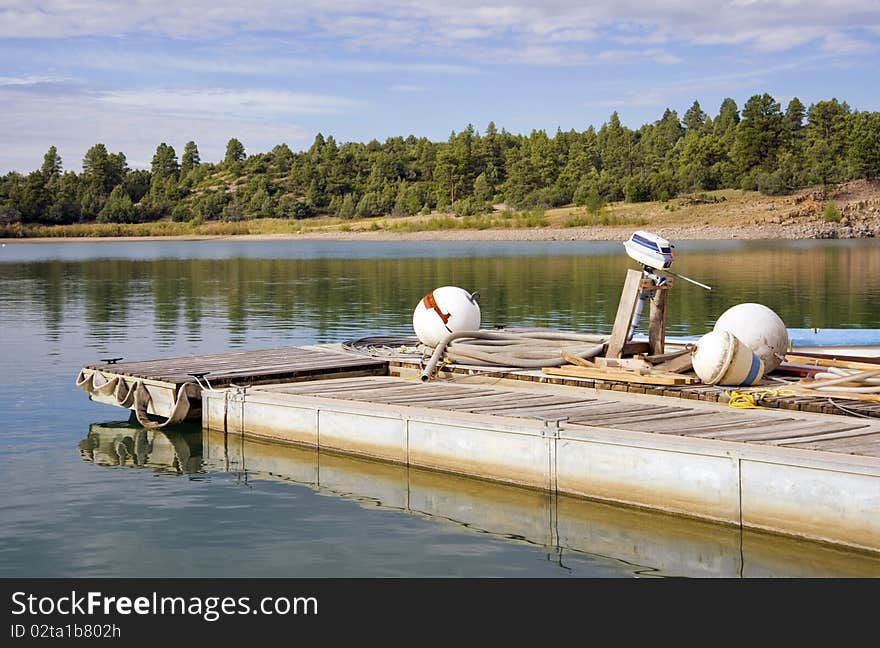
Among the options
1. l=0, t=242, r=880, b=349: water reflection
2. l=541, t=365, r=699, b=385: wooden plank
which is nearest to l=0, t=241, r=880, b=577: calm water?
l=0, t=242, r=880, b=349: water reflection

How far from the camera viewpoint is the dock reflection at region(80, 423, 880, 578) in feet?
32.8

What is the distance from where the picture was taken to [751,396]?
13.0 meters

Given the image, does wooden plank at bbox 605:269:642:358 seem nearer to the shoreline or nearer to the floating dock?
the floating dock

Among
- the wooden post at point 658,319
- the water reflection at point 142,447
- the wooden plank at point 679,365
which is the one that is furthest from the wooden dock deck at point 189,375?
the wooden plank at point 679,365

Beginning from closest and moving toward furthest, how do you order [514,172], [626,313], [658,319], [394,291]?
[626,313], [658,319], [394,291], [514,172]

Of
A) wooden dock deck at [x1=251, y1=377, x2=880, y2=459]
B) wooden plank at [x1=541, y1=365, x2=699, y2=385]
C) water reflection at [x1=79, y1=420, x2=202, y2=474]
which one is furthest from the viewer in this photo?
water reflection at [x1=79, y1=420, x2=202, y2=474]

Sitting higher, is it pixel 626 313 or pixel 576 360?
pixel 626 313

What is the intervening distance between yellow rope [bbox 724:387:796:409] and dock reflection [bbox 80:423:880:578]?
8.13 feet

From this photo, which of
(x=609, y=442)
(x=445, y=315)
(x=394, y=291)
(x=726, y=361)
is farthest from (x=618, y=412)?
(x=394, y=291)

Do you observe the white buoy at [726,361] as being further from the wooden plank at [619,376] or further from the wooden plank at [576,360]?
the wooden plank at [576,360]

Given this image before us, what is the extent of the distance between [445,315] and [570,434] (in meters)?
6.31

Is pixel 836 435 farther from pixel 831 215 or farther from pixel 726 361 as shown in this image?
pixel 831 215

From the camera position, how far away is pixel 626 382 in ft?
47.9
